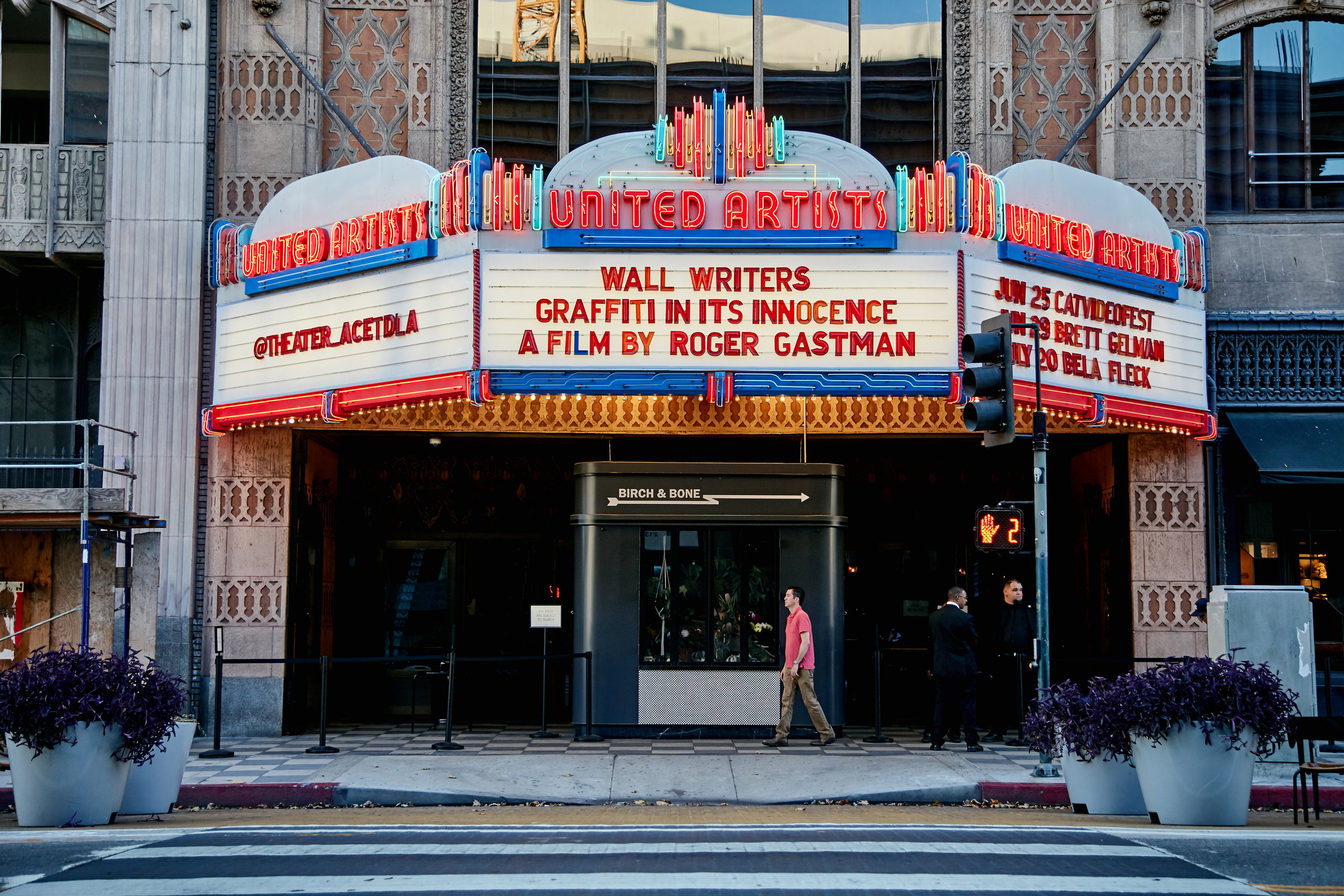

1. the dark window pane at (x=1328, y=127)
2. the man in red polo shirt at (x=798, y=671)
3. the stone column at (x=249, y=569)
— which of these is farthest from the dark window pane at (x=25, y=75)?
the dark window pane at (x=1328, y=127)

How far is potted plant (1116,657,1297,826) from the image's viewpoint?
35.3ft

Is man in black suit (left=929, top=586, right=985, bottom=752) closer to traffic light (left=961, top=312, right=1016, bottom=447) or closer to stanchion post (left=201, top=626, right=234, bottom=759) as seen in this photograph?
traffic light (left=961, top=312, right=1016, bottom=447)

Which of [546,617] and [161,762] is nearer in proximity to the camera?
[161,762]

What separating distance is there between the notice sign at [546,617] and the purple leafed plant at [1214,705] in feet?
30.3

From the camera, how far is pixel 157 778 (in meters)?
11.9

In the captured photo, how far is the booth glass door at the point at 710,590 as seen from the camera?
695 inches

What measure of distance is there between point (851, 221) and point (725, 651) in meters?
5.64

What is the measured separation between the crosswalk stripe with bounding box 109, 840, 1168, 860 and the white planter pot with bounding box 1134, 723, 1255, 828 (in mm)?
1585

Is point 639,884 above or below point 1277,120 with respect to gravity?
below

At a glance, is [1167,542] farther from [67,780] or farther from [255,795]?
[67,780]

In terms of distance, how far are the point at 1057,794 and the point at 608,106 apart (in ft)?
36.8

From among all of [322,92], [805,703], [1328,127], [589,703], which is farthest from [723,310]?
[1328,127]

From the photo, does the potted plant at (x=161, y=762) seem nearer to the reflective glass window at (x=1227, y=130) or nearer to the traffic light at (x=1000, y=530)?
the traffic light at (x=1000, y=530)

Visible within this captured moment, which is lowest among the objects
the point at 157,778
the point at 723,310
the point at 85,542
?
the point at 157,778
